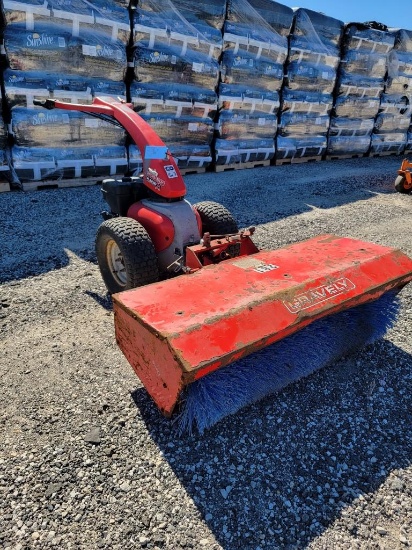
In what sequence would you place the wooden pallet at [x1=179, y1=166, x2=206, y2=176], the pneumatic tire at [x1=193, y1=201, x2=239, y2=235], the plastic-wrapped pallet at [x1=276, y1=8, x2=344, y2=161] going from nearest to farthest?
the pneumatic tire at [x1=193, y1=201, x2=239, y2=235] → the wooden pallet at [x1=179, y1=166, x2=206, y2=176] → the plastic-wrapped pallet at [x1=276, y1=8, x2=344, y2=161]

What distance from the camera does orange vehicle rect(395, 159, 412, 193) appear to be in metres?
7.82

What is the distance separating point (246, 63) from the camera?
8094 mm

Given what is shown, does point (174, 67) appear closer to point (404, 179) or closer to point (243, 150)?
point (243, 150)

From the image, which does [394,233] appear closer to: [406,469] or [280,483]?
[406,469]

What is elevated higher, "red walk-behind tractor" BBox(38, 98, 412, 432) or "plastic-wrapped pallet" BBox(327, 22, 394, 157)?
"plastic-wrapped pallet" BBox(327, 22, 394, 157)

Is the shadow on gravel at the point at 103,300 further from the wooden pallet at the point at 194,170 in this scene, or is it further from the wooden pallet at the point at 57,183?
the wooden pallet at the point at 194,170

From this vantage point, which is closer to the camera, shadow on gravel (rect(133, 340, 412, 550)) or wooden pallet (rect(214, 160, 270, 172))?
shadow on gravel (rect(133, 340, 412, 550))

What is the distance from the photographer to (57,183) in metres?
6.62

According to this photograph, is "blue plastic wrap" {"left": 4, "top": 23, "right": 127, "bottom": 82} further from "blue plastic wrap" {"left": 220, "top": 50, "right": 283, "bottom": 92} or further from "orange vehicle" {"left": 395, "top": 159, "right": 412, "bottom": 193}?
"orange vehicle" {"left": 395, "top": 159, "right": 412, "bottom": 193}

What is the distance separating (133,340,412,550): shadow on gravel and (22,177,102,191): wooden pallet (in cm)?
485

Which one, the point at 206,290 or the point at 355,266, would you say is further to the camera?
the point at 355,266

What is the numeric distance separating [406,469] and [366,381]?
0.70 m

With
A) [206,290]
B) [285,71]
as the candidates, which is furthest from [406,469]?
[285,71]

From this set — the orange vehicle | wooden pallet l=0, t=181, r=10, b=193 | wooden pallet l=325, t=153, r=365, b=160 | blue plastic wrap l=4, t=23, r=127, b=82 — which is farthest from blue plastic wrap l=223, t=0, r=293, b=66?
wooden pallet l=0, t=181, r=10, b=193
